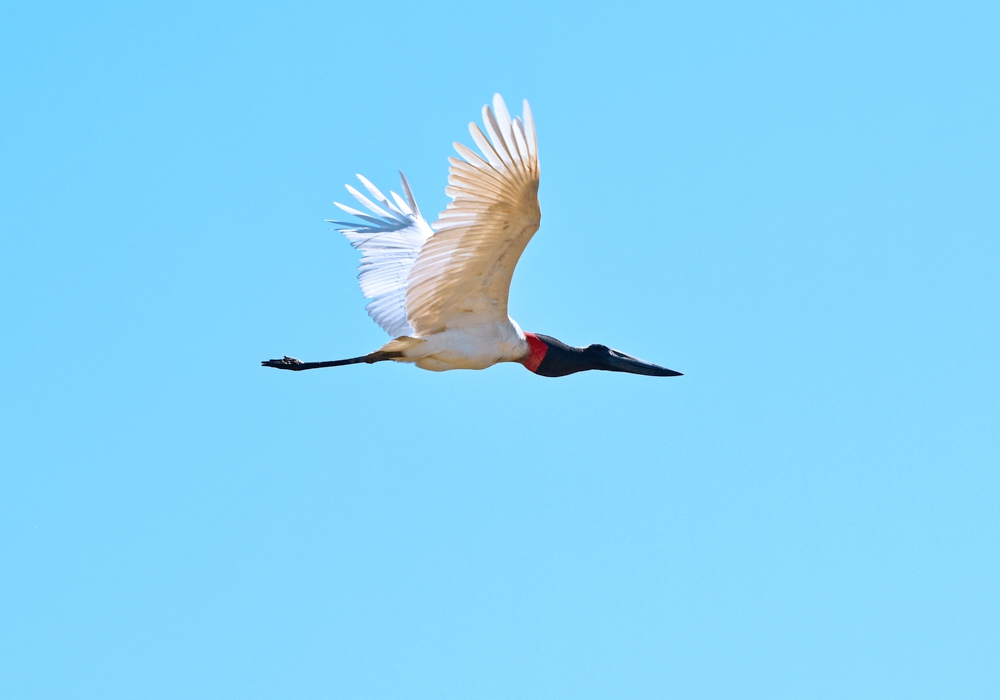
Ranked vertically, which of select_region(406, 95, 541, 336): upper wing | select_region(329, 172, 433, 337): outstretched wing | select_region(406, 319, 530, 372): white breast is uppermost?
select_region(329, 172, 433, 337): outstretched wing

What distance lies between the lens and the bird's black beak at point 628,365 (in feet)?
41.1

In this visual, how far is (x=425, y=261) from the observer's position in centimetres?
1000

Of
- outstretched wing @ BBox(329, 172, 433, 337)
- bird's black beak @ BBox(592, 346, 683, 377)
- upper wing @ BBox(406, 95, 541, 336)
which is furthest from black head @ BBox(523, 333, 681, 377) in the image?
outstretched wing @ BBox(329, 172, 433, 337)

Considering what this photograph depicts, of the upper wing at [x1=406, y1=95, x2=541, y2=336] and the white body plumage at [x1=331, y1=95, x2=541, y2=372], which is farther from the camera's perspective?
the white body plumage at [x1=331, y1=95, x2=541, y2=372]

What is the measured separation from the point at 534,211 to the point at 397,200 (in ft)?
15.0

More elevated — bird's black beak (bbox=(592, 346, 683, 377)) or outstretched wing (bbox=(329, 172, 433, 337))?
outstretched wing (bbox=(329, 172, 433, 337))

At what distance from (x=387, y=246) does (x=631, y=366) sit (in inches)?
111

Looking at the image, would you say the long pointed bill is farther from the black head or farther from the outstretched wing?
the outstretched wing

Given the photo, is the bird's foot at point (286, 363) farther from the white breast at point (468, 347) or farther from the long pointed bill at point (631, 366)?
the long pointed bill at point (631, 366)

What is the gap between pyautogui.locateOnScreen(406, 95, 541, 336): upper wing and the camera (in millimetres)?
8844

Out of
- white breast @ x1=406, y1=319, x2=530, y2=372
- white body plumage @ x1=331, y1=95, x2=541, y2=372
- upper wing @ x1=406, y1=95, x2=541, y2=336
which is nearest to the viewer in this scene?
upper wing @ x1=406, y1=95, x2=541, y2=336

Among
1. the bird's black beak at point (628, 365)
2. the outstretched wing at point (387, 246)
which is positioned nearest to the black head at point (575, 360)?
the bird's black beak at point (628, 365)

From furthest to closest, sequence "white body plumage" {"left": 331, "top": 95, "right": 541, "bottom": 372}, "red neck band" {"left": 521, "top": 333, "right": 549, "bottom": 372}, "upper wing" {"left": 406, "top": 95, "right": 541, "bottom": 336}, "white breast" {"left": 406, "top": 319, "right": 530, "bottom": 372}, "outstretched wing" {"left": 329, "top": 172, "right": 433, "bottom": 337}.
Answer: "outstretched wing" {"left": 329, "top": 172, "right": 433, "bottom": 337}, "red neck band" {"left": 521, "top": 333, "right": 549, "bottom": 372}, "white breast" {"left": 406, "top": 319, "right": 530, "bottom": 372}, "white body plumage" {"left": 331, "top": 95, "right": 541, "bottom": 372}, "upper wing" {"left": 406, "top": 95, "right": 541, "bottom": 336}

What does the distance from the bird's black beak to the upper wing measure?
1.91 metres
